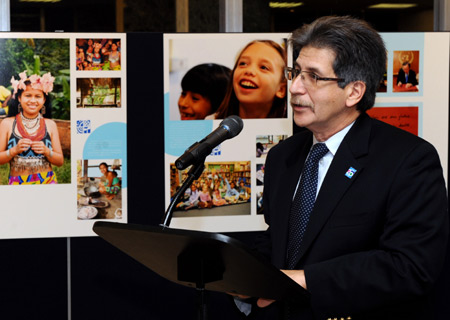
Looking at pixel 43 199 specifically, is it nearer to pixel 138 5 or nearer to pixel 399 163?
pixel 138 5

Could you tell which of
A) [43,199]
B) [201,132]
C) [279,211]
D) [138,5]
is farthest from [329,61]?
[138,5]

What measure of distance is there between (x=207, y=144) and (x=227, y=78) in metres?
1.80

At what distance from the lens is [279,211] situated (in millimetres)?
2064

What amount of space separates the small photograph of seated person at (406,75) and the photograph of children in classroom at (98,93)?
1.52 metres

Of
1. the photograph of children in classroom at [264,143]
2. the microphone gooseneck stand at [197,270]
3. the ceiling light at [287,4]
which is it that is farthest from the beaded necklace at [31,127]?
the ceiling light at [287,4]

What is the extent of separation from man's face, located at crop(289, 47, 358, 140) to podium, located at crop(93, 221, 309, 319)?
0.58 metres

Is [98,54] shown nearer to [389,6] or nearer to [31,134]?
[31,134]

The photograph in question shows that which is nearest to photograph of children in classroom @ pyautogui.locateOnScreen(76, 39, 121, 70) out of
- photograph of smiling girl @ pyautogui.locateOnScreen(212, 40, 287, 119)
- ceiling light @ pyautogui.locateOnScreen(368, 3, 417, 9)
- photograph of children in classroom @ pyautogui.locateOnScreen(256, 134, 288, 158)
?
photograph of smiling girl @ pyautogui.locateOnScreen(212, 40, 287, 119)

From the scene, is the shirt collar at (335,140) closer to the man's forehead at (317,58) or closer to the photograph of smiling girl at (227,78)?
the man's forehead at (317,58)

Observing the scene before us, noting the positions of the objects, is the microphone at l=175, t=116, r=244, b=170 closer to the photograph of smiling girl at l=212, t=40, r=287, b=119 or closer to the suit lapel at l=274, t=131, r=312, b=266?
the suit lapel at l=274, t=131, r=312, b=266

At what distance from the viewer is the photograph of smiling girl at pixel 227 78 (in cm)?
343

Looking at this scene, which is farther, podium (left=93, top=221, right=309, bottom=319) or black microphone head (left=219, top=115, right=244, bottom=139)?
black microphone head (left=219, top=115, right=244, bottom=139)

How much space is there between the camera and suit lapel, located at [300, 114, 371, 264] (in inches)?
73.4

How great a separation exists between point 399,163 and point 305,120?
307mm
